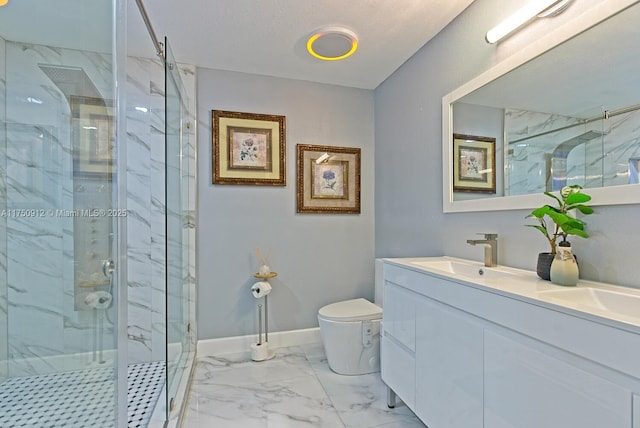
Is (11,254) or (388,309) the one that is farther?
(388,309)

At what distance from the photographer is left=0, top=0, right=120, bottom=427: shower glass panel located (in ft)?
4.54

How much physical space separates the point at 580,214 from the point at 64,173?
2.24 metres

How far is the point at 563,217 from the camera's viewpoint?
1135mm

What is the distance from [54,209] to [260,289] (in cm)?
136

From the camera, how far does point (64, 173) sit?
1.49 meters

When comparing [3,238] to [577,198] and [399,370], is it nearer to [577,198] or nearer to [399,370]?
[399,370]

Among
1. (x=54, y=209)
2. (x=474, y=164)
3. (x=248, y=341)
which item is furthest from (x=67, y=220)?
(x=474, y=164)

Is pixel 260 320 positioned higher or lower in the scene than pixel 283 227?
lower

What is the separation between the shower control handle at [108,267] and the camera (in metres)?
Result: 1.24

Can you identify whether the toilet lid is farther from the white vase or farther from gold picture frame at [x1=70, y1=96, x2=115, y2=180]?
gold picture frame at [x1=70, y1=96, x2=115, y2=180]

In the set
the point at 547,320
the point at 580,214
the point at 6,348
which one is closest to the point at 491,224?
the point at 580,214

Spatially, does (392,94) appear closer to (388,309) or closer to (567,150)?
(567,150)

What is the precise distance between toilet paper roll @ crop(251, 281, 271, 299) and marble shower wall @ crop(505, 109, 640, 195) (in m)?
1.73

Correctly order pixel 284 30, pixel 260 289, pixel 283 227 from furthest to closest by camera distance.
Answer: pixel 283 227
pixel 260 289
pixel 284 30
